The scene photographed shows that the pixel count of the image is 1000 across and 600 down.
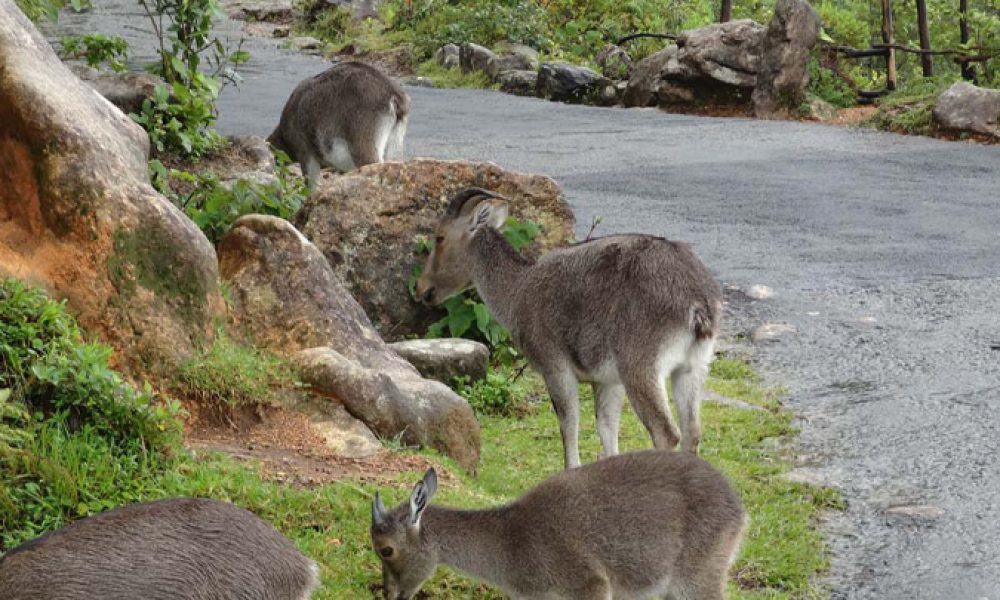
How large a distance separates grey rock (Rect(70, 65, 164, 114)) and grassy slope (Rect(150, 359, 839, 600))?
235 inches

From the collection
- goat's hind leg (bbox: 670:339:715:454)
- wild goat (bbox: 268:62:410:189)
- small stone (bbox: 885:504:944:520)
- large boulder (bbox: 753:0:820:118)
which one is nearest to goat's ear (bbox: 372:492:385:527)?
goat's hind leg (bbox: 670:339:715:454)

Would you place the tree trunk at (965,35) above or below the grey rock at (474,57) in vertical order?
above

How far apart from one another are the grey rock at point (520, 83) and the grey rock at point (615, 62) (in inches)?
69.5

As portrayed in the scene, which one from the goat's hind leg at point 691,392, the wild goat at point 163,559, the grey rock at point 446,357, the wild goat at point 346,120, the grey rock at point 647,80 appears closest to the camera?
the wild goat at point 163,559

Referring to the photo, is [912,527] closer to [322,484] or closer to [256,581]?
[322,484]

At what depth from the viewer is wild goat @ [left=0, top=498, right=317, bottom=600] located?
171 inches

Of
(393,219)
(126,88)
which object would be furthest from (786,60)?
(393,219)

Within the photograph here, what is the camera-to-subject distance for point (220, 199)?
10.5m

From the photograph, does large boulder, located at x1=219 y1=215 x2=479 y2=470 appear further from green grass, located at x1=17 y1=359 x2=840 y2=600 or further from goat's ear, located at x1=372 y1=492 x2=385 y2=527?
goat's ear, located at x1=372 y1=492 x2=385 y2=527

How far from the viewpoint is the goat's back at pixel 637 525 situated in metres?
6.00

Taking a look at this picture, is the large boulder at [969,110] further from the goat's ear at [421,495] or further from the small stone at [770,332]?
the goat's ear at [421,495]

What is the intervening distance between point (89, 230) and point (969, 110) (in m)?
16.8

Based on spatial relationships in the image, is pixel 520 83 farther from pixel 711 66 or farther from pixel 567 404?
pixel 567 404

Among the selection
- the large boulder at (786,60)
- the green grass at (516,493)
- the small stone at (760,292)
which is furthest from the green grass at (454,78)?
the green grass at (516,493)
